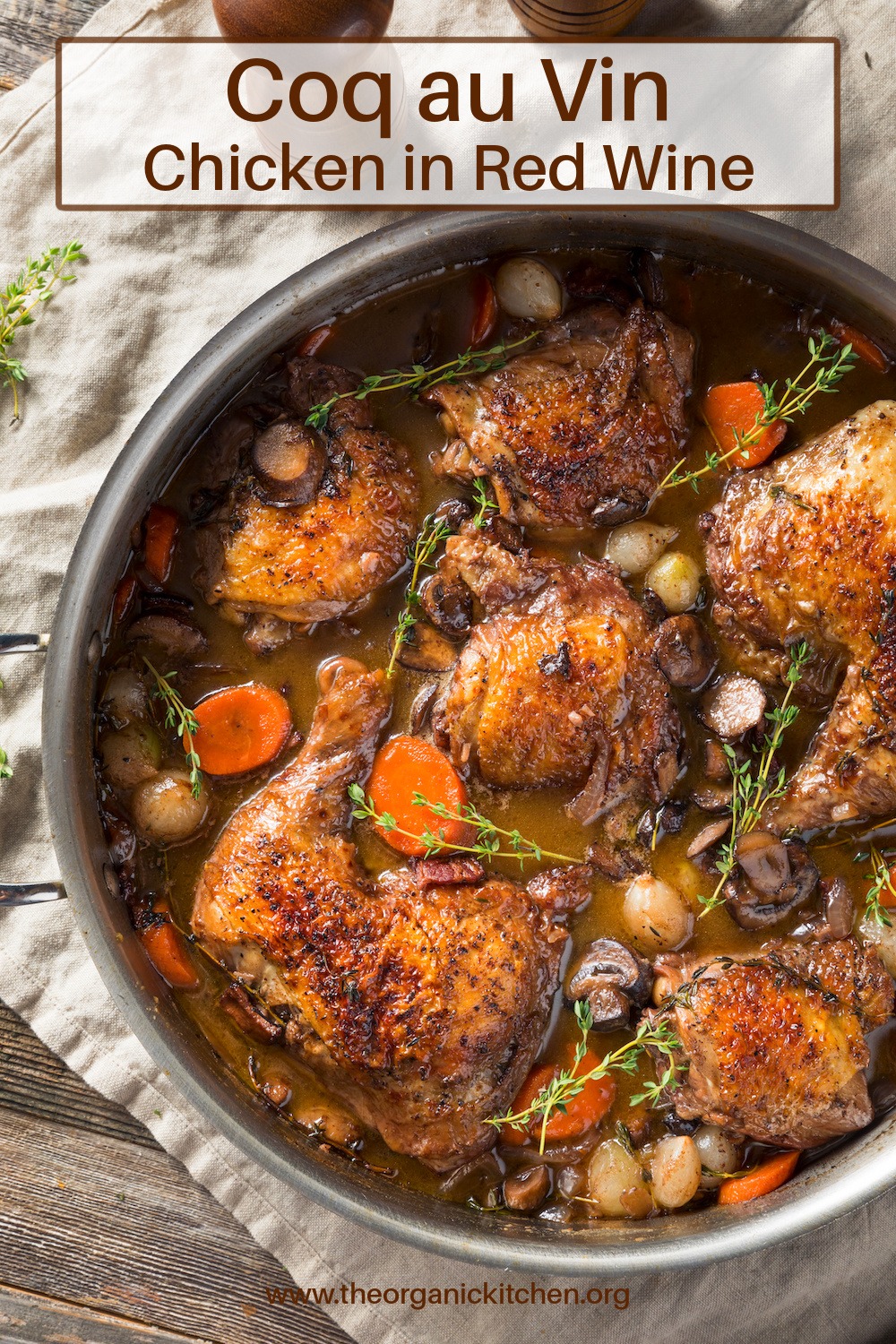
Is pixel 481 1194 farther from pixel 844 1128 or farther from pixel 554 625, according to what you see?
pixel 554 625

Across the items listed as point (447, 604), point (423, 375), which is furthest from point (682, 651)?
point (423, 375)

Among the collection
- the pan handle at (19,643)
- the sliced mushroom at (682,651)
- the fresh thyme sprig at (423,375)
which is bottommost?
the sliced mushroom at (682,651)

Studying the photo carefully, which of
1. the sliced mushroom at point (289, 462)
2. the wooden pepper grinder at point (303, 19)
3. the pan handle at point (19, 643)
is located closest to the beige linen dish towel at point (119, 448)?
the wooden pepper grinder at point (303, 19)

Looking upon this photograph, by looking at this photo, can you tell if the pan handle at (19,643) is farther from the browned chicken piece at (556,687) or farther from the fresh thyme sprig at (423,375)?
the browned chicken piece at (556,687)

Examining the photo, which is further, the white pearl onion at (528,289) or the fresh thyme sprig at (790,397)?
the white pearl onion at (528,289)

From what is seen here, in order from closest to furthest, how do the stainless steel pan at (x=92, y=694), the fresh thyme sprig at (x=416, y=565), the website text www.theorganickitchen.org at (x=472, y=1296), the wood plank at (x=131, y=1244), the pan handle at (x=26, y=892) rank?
1. the pan handle at (x=26, y=892)
2. the stainless steel pan at (x=92, y=694)
3. the fresh thyme sprig at (x=416, y=565)
4. the website text www.theorganickitchen.org at (x=472, y=1296)
5. the wood plank at (x=131, y=1244)

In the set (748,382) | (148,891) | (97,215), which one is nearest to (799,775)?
(748,382)

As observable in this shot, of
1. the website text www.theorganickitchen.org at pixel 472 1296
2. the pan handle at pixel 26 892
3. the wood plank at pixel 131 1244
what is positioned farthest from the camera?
the wood plank at pixel 131 1244

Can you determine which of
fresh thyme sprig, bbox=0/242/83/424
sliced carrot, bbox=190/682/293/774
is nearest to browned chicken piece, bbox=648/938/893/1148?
sliced carrot, bbox=190/682/293/774
